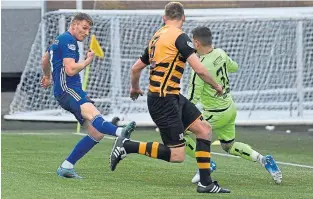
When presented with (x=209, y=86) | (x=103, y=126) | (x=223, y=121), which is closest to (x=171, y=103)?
(x=103, y=126)

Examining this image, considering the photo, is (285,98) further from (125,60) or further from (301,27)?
(125,60)

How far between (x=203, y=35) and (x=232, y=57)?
389 inches

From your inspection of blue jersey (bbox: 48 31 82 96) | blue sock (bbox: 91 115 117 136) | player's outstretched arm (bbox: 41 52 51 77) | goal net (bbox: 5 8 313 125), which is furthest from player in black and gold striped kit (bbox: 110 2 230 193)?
goal net (bbox: 5 8 313 125)

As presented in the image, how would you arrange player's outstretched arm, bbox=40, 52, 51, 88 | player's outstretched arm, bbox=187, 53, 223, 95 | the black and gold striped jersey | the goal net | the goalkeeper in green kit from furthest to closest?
the goal net → player's outstretched arm, bbox=40, 52, 51, 88 → the goalkeeper in green kit → the black and gold striped jersey → player's outstretched arm, bbox=187, 53, 223, 95

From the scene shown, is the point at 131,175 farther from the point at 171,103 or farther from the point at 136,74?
the point at 171,103

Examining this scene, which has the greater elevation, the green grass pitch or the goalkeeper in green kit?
the goalkeeper in green kit

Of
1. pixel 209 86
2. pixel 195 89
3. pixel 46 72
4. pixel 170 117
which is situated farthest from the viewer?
pixel 46 72

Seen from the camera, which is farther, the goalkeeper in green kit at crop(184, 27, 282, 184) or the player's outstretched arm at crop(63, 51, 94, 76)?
the goalkeeper in green kit at crop(184, 27, 282, 184)

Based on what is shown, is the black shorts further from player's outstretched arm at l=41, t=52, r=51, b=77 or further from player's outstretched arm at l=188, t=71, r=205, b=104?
player's outstretched arm at l=41, t=52, r=51, b=77

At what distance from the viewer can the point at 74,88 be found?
11148mm

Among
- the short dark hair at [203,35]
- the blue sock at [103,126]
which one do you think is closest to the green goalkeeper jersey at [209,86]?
the short dark hair at [203,35]

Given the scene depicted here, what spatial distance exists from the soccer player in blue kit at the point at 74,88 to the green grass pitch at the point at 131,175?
37 cm

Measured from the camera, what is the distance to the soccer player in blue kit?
434 inches

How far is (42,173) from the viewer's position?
38.1ft
